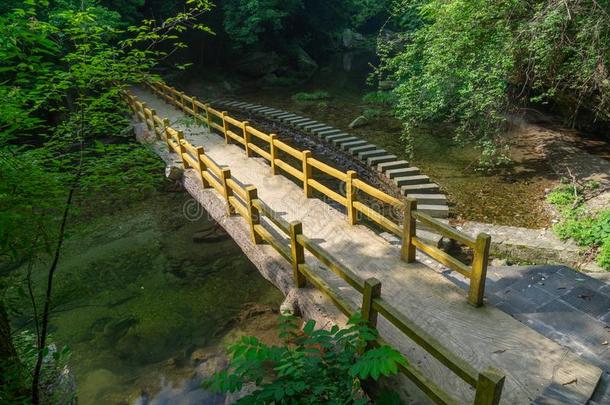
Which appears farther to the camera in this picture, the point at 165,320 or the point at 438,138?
the point at 438,138

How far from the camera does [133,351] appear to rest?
20.5ft

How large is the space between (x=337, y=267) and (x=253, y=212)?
98.5 inches

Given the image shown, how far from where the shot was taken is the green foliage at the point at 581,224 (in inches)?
273

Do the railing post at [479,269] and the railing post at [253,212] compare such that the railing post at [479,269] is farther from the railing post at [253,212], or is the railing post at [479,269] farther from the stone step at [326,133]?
the stone step at [326,133]

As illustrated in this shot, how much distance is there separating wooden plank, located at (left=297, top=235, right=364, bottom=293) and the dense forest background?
7.36 ft

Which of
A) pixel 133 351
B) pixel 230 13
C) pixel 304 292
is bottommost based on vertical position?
pixel 133 351

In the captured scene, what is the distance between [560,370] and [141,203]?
34.3 feet

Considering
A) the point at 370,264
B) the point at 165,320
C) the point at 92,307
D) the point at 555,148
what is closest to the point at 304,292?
the point at 370,264

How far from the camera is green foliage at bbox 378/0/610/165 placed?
7.32 metres

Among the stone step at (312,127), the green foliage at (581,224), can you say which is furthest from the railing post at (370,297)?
the stone step at (312,127)

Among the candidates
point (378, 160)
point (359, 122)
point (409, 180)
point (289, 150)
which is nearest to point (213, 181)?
point (289, 150)

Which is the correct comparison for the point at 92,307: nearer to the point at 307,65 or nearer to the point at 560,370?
the point at 560,370

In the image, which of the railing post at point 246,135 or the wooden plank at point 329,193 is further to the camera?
the railing post at point 246,135

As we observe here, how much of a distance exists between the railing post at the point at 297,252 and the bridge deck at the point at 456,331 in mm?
459
